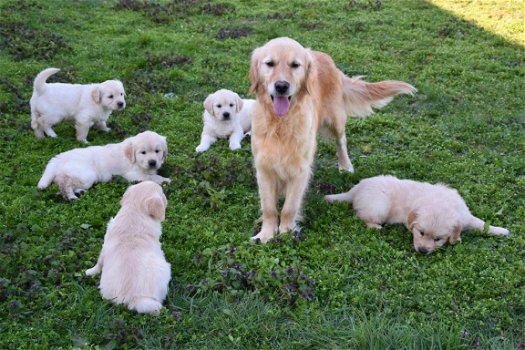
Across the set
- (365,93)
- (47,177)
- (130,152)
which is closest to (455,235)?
(365,93)

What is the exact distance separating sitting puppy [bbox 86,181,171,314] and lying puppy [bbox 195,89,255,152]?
2402mm

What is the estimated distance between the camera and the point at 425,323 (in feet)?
11.5

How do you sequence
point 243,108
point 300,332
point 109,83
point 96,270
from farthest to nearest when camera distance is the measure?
point 243,108
point 109,83
point 96,270
point 300,332

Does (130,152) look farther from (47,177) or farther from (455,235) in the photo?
(455,235)

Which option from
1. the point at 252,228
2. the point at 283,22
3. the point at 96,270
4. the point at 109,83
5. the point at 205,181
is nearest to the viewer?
the point at 96,270

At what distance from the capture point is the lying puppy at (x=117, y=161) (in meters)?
5.38

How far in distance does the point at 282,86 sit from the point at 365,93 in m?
2.07

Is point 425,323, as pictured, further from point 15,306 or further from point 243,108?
point 243,108

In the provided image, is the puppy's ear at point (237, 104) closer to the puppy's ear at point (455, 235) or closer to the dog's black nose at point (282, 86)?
the dog's black nose at point (282, 86)

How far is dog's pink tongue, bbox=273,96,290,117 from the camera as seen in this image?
14.8ft

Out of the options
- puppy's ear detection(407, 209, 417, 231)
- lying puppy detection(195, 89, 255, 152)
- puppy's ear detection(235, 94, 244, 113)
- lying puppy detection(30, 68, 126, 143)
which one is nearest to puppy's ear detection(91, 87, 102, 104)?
lying puppy detection(30, 68, 126, 143)

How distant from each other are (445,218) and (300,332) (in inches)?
66.4

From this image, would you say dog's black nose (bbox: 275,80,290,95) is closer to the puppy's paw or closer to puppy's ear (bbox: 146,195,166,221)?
puppy's ear (bbox: 146,195,166,221)

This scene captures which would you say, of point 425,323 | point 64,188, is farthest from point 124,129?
point 425,323
